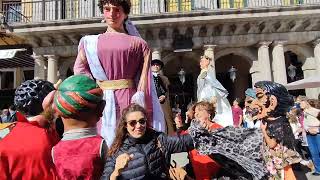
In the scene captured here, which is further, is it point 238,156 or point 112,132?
point 112,132

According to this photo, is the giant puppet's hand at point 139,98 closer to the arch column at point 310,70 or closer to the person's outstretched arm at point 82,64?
the person's outstretched arm at point 82,64

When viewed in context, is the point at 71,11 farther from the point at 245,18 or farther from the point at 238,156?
the point at 238,156

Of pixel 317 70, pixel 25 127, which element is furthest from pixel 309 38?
pixel 25 127

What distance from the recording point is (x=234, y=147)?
7.61 ft

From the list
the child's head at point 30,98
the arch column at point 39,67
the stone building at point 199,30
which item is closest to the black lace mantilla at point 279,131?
the child's head at point 30,98

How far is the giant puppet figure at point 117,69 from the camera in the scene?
135 inches

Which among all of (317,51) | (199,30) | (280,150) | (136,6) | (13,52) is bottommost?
(280,150)

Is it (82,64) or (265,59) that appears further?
(265,59)

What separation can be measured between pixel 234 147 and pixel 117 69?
1511 mm

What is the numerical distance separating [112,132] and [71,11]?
14997 mm

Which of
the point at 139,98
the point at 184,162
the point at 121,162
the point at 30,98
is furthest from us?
the point at 184,162

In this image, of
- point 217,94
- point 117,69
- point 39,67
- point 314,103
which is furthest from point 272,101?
point 39,67

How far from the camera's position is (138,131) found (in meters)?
2.48

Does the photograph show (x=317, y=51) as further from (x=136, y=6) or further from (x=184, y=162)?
(x=184, y=162)
